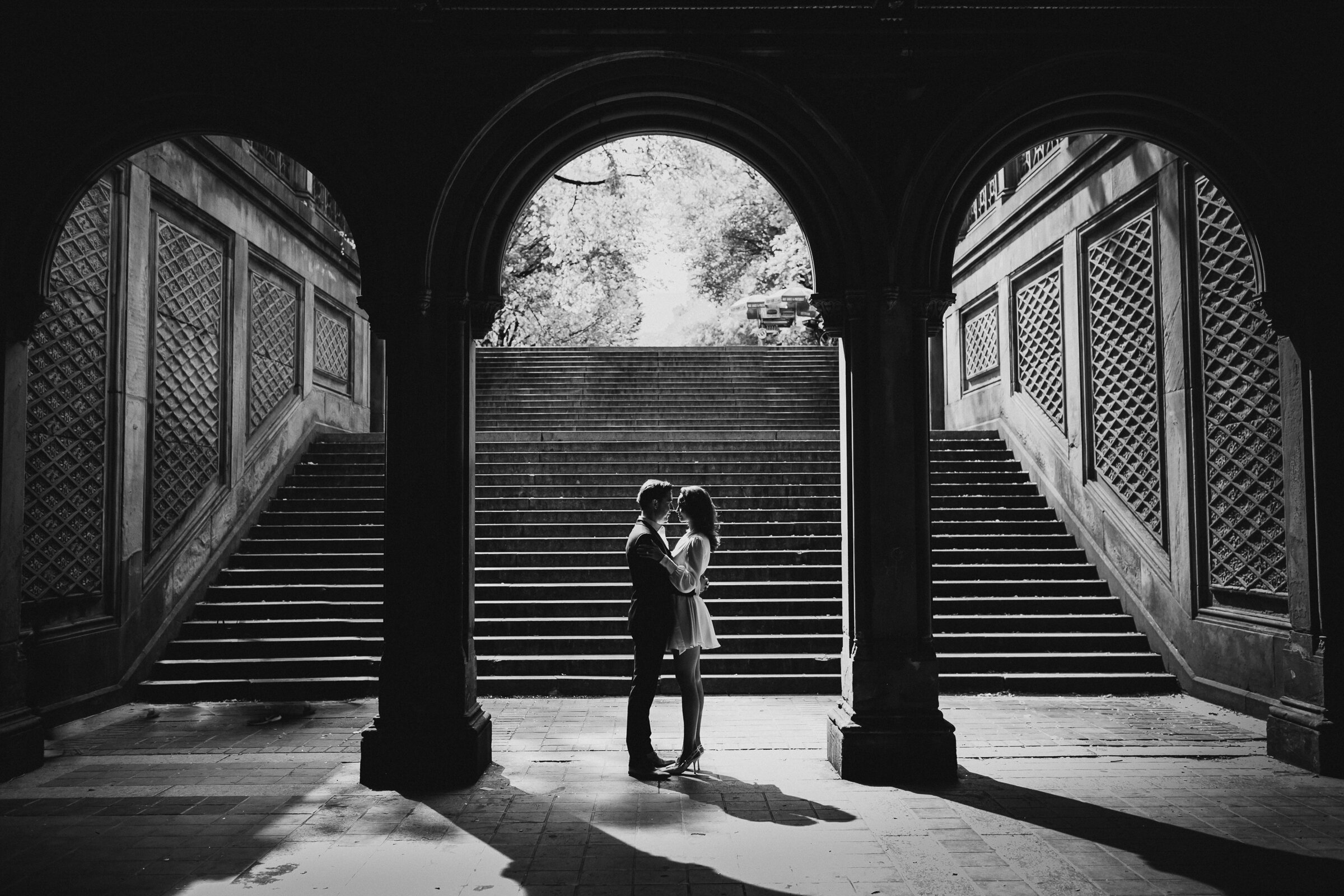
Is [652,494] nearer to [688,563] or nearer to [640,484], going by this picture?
[688,563]

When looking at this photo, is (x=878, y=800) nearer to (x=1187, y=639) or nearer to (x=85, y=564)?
(x=1187, y=639)

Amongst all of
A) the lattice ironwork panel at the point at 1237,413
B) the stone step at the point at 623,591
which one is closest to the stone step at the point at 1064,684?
the lattice ironwork panel at the point at 1237,413

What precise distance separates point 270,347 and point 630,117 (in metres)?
6.88

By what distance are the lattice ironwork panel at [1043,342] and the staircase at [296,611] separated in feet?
24.7

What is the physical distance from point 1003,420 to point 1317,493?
6.53 meters

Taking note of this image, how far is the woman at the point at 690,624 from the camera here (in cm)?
538

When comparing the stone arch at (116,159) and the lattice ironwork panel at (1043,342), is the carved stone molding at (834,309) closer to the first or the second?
the stone arch at (116,159)

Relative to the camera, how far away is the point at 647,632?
539 centimetres

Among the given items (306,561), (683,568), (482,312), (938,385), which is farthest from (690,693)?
(938,385)

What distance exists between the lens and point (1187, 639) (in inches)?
307

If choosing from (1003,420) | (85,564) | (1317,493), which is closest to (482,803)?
(85,564)

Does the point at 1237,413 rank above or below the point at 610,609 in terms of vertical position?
above

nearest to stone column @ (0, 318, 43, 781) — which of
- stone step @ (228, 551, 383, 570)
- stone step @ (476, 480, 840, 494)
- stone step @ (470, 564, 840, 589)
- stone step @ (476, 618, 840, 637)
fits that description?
stone step @ (476, 618, 840, 637)

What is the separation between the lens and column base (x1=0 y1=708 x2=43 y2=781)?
545 centimetres
